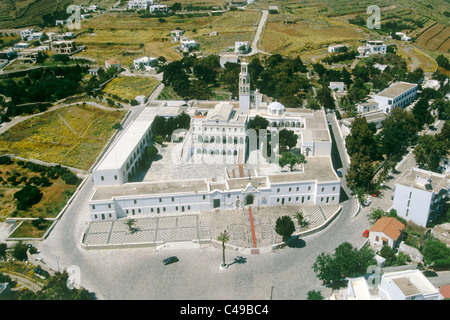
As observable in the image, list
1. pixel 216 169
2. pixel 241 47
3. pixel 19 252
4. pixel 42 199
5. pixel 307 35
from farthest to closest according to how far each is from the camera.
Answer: pixel 307 35
pixel 241 47
pixel 216 169
pixel 42 199
pixel 19 252

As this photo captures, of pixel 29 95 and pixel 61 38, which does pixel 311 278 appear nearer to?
pixel 29 95

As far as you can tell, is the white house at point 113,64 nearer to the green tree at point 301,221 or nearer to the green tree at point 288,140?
the green tree at point 288,140

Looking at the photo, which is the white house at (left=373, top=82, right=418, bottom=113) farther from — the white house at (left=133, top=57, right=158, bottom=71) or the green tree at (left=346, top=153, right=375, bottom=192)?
the white house at (left=133, top=57, right=158, bottom=71)

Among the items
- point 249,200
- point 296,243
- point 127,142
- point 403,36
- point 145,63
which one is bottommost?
point 296,243

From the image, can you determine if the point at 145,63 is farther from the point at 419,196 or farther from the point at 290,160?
the point at 419,196

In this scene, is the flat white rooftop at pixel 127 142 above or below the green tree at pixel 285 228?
above

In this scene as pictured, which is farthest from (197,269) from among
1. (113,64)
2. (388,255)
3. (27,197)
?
A: (113,64)

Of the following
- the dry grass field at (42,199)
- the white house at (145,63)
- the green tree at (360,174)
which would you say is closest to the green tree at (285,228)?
the green tree at (360,174)

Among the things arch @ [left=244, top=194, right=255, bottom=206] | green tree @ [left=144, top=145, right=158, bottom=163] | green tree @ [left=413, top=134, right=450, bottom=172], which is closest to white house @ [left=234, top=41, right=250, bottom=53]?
green tree @ [left=144, top=145, right=158, bottom=163]

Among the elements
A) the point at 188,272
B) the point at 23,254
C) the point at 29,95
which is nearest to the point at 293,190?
the point at 188,272
